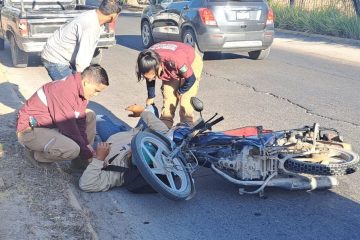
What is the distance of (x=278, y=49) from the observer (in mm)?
15664

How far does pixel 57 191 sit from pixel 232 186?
167cm

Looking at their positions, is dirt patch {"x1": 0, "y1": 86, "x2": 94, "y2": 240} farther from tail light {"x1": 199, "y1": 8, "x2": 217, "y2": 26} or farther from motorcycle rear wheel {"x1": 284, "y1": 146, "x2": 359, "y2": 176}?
tail light {"x1": 199, "y1": 8, "x2": 217, "y2": 26}

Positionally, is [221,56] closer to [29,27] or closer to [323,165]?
[29,27]

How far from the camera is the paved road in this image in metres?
4.47


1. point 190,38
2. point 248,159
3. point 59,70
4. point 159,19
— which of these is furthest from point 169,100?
point 159,19

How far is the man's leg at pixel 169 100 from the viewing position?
6523mm

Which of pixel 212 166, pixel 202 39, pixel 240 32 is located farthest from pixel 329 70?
pixel 212 166

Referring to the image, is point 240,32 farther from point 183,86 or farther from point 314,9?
Answer: point 314,9

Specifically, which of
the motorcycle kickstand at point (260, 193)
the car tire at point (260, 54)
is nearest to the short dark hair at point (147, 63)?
the motorcycle kickstand at point (260, 193)

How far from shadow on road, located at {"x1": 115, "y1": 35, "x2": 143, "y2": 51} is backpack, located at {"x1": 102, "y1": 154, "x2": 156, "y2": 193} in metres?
10.7

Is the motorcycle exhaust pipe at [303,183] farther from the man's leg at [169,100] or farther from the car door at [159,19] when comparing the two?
the car door at [159,19]

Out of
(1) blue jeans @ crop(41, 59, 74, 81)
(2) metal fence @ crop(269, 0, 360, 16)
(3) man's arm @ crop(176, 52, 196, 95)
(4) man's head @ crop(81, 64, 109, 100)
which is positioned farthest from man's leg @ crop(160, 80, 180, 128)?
(2) metal fence @ crop(269, 0, 360, 16)

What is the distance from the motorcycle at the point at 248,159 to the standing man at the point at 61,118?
2.24ft

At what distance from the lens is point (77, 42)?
6629 millimetres
